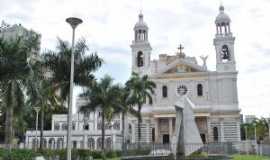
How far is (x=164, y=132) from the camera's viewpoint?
5388cm

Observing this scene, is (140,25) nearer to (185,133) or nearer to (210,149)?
(210,149)

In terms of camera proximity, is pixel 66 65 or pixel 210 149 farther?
pixel 210 149

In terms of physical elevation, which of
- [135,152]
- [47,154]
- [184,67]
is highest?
[184,67]

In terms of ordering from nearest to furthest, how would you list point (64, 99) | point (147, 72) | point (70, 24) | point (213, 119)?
point (70, 24) < point (64, 99) < point (213, 119) < point (147, 72)

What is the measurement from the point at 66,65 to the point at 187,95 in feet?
108

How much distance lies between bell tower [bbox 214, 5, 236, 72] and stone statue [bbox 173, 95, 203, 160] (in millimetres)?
34946

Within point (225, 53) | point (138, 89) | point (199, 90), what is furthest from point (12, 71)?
point (225, 53)

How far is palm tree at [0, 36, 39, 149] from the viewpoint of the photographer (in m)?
20.5

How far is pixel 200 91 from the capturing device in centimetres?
5441

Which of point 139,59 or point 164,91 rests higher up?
point 139,59

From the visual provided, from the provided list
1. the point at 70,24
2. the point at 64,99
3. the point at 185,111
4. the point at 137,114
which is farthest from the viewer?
the point at 137,114

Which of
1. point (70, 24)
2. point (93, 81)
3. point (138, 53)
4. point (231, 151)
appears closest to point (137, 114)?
point (231, 151)

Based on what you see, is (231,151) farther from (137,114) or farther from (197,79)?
(197,79)

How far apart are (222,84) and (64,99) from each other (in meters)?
34.0
